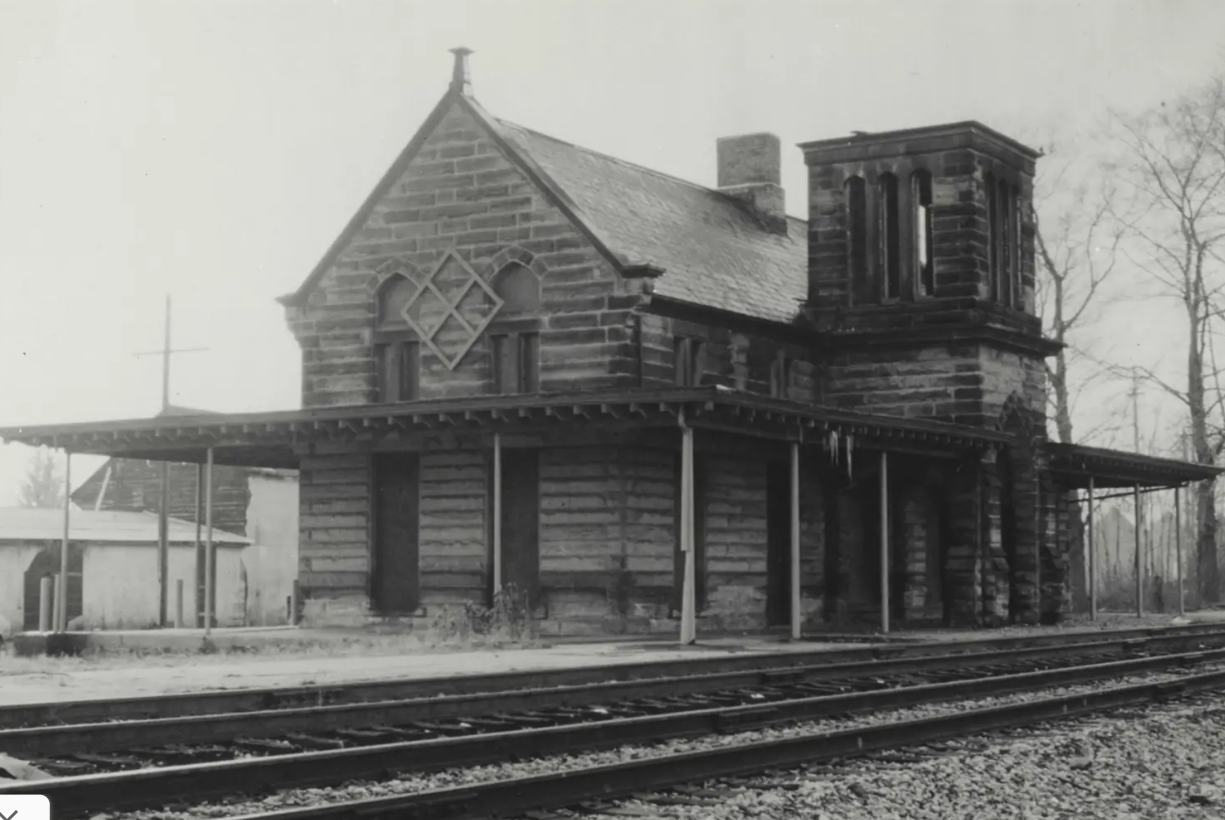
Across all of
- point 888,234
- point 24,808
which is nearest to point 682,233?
point 888,234

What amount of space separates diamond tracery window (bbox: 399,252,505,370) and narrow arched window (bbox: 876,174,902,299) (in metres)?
7.89

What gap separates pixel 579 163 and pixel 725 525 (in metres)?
6.74

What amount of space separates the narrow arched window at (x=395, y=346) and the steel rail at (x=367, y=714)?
39.8 ft

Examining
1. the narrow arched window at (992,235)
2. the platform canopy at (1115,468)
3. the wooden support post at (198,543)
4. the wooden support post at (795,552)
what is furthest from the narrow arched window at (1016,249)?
the wooden support post at (198,543)

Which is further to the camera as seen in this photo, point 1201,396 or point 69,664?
point 1201,396

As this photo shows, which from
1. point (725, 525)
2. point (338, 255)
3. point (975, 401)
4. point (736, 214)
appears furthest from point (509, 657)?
point (736, 214)

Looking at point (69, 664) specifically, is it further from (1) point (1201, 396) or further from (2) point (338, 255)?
(1) point (1201, 396)

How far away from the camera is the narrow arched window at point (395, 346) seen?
2864 centimetres

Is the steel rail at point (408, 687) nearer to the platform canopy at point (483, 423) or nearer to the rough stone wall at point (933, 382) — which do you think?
the platform canopy at point (483, 423)

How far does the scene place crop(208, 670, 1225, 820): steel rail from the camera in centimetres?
838

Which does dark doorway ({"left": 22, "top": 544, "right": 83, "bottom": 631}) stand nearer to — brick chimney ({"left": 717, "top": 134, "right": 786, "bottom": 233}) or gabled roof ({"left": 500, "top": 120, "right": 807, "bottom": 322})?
gabled roof ({"left": 500, "top": 120, "right": 807, "bottom": 322})

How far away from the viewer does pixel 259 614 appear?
135ft

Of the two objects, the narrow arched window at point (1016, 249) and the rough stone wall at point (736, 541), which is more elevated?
the narrow arched window at point (1016, 249)

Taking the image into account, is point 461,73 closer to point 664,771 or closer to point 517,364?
point 517,364
